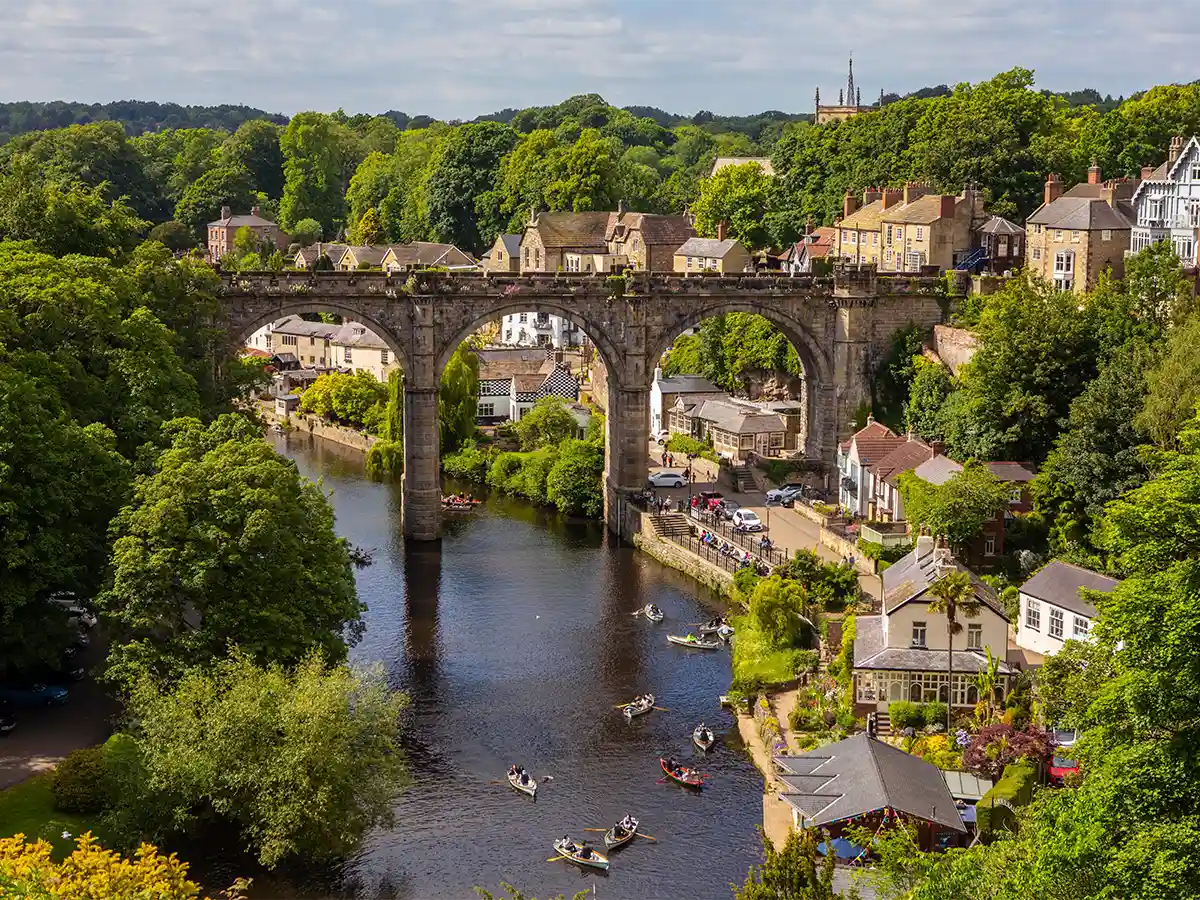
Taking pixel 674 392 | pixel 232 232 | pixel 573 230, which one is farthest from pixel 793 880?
pixel 232 232

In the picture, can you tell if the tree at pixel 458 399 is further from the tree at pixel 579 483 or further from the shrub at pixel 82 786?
the shrub at pixel 82 786

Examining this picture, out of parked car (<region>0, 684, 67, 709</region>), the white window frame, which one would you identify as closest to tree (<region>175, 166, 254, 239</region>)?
parked car (<region>0, 684, 67, 709</region>)

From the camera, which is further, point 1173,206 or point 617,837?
point 1173,206

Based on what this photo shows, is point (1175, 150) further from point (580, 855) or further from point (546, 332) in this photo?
point (546, 332)

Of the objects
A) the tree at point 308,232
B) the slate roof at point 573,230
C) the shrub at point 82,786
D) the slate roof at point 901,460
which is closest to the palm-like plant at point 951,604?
the slate roof at point 901,460

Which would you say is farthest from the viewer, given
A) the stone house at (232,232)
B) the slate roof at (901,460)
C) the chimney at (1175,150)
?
the stone house at (232,232)

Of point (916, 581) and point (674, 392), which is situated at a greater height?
point (674, 392)
